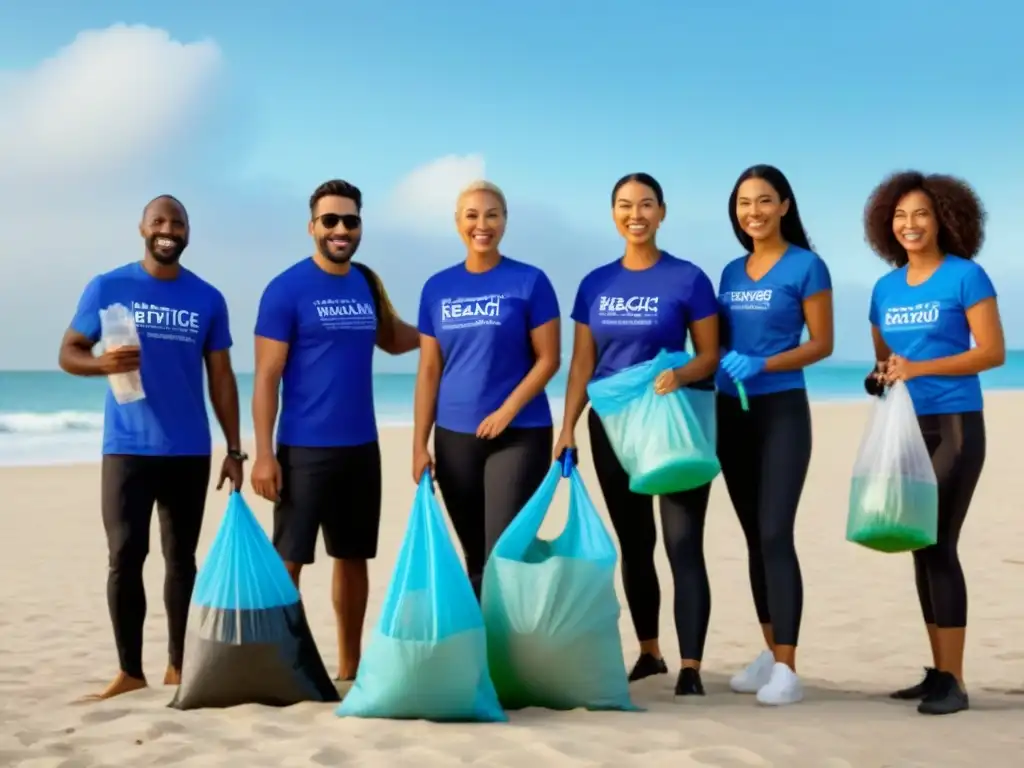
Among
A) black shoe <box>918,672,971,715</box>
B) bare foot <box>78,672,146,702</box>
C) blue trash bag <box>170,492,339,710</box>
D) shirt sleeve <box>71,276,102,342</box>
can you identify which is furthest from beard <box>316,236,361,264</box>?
black shoe <box>918,672,971,715</box>

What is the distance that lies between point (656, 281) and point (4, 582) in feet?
17.8

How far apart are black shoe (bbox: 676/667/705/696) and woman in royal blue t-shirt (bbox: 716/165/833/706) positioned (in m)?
0.23

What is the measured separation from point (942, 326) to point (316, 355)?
2165 millimetres

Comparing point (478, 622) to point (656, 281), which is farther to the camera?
point (656, 281)

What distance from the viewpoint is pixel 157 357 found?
12.9 feet

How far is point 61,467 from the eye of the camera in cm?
1502

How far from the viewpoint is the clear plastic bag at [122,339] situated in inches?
153

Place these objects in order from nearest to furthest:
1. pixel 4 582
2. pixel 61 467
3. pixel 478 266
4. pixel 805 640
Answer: pixel 478 266, pixel 805 640, pixel 4 582, pixel 61 467

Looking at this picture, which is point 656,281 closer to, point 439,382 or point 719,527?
point 439,382

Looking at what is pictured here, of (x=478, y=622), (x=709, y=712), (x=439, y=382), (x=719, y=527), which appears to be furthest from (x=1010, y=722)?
(x=719, y=527)

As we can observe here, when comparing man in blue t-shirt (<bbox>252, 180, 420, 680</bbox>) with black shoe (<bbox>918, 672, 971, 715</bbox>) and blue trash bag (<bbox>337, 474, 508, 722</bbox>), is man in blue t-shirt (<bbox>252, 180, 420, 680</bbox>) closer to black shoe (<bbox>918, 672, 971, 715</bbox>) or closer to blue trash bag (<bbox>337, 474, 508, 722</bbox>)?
blue trash bag (<bbox>337, 474, 508, 722</bbox>)

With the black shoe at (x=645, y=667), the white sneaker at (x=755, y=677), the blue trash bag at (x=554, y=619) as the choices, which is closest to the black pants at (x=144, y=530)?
the blue trash bag at (x=554, y=619)

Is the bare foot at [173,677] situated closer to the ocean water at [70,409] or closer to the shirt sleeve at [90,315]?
the shirt sleeve at [90,315]

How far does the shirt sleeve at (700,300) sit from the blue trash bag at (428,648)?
3.84ft
